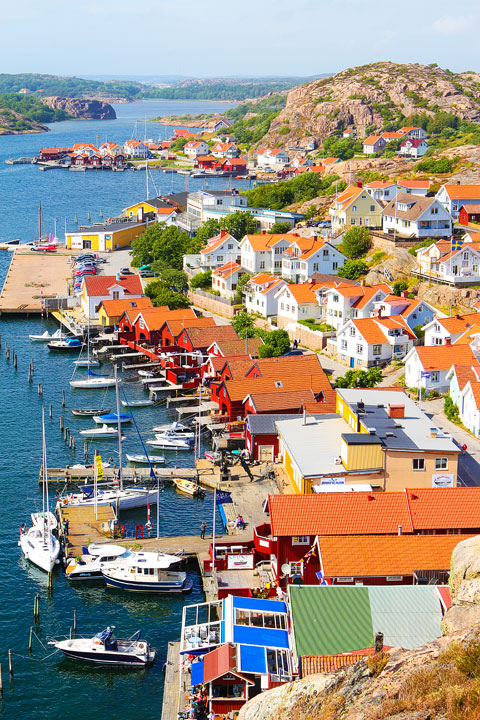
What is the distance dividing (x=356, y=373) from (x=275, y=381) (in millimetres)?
5592

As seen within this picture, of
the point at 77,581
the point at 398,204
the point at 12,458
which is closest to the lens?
the point at 77,581

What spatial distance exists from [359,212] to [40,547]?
60.9 metres

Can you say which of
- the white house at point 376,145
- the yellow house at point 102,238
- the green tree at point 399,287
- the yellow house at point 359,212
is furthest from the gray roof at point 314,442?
the white house at point 376,145

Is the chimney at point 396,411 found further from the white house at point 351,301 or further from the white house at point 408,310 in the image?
the white house at point 351,301

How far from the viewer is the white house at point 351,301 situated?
229 feet

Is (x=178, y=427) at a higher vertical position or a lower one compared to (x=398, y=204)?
lower

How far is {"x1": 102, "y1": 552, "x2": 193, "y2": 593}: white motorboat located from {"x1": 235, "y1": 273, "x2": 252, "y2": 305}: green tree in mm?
45722

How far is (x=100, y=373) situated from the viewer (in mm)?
69500

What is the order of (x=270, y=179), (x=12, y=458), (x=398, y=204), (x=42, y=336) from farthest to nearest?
(x=270, y=179) → (x=398, y=204) → (x=42, y=336) → (x=12, y=458)

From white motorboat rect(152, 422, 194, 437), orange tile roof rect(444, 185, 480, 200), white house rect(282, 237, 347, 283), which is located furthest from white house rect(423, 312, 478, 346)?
orange tile roof rect(444, 185, 480, 200)

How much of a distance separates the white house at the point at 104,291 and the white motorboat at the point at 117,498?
3646 centimetres

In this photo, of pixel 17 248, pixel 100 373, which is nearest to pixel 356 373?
pixel 100 373

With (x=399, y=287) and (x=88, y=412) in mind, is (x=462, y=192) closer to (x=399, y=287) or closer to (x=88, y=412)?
(x=399, y=287)

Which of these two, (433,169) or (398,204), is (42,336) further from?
(433,169)
